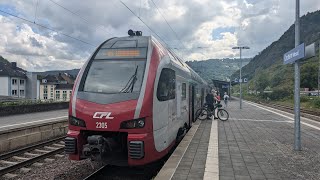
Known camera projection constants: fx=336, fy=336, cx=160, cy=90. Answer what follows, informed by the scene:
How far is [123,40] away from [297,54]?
4447mm

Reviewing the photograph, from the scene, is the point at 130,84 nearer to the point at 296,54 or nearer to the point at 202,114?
the point at 296,54

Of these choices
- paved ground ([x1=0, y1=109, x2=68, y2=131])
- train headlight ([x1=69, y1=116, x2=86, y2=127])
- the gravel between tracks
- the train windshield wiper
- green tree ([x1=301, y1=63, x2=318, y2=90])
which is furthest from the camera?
green tree ([x1=301, y1=63, x2=318, y2=90])

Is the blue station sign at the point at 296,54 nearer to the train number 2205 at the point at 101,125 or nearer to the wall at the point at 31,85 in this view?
the train number 2205 at the point at 101,125

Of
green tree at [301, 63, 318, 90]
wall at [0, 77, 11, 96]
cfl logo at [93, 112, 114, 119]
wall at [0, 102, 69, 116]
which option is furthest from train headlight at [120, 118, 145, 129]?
green tree at [301, 63, 318, 90]

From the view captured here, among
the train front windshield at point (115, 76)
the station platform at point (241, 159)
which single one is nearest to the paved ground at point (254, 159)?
the station platform at point (241, 159)

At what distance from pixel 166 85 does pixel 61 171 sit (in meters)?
3.35

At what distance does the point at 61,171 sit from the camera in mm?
8258

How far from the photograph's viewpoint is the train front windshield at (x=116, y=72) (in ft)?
23.3

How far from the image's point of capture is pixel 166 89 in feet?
25.6

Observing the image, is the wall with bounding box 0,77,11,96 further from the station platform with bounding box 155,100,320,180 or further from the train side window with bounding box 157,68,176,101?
the train side window with bounding box 157,68,176,101

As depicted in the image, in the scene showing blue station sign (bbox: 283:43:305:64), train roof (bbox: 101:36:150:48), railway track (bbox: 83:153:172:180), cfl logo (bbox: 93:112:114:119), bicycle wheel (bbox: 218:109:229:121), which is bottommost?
railway track (bbox: 83:153:172:180)

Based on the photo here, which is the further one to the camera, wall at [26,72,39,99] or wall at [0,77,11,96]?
wall at [26,72,39,99]

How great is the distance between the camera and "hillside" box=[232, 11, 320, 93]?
71.8 meters

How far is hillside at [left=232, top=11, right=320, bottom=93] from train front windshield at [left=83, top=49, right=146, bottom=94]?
36.5m
